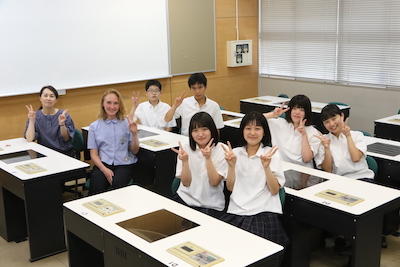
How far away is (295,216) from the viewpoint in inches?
130

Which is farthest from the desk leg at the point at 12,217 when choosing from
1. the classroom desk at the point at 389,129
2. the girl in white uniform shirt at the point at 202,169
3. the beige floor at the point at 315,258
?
the classroom desk at the point at 389,129

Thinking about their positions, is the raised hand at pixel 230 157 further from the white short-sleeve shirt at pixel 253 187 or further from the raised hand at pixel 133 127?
the raised hand at pixel 133 127

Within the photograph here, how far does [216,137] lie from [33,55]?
3.50 meters

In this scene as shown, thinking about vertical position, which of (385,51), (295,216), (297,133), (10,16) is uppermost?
(10,16)

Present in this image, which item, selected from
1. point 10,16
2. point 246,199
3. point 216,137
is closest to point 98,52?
point 10,16

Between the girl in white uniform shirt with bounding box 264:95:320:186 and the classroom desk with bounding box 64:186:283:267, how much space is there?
1.45 meters

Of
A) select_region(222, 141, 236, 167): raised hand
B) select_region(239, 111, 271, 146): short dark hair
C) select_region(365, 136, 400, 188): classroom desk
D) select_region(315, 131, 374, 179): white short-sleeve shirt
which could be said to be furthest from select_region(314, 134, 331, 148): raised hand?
select_region(222, 141, 236, 167): raised hand

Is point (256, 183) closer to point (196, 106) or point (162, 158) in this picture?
point (162, 158)

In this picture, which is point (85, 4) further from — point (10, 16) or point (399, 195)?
point (399, 195)

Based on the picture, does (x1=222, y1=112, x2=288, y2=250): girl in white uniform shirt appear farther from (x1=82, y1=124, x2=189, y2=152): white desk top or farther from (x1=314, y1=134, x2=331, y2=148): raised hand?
(x1=82, y1=124, x2=189, y2=152): white desk top

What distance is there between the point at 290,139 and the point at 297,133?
0.28 ft

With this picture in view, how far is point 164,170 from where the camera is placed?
4738 millimetres

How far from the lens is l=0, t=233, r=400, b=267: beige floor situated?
384 cm

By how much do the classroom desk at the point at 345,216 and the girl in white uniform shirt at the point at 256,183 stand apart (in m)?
0.16
